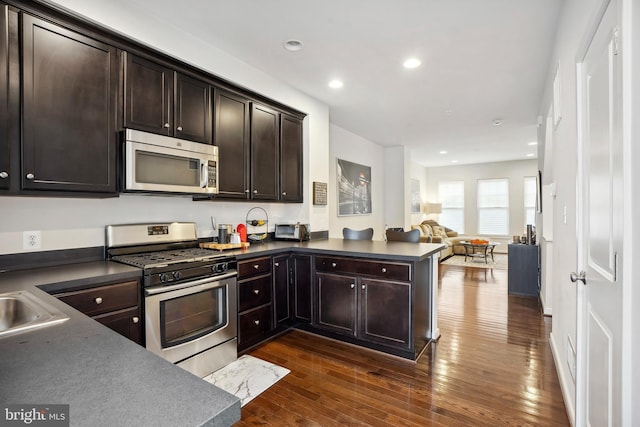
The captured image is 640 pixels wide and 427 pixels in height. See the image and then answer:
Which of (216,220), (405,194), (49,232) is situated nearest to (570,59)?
(216,220)

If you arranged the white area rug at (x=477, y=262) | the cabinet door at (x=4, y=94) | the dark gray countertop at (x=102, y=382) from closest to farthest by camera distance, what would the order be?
1. the dark gray countertop at (x=102, y=382)
2. the cabinet door at (x=4, y=94)
3. the white area rug at (x=477, y=262)

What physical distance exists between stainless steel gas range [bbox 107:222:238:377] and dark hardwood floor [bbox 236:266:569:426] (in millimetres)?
489

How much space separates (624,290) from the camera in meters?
1.06

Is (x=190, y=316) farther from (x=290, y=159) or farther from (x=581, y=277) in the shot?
(x=581, y=277)

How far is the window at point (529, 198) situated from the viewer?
914 centimetres

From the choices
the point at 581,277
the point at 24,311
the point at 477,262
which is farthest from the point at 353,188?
the point at 24,311

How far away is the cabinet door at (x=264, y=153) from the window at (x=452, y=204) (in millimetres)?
8201

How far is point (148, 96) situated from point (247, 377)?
2.22 meters

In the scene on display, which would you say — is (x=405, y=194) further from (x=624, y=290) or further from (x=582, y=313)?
(x=624, y=290)

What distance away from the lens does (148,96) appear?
2439 mm

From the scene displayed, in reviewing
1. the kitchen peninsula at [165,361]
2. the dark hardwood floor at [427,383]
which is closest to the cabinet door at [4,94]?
the kitchen peninsula at [165,361]

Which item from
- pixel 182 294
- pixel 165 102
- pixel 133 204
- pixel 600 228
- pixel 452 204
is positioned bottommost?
pixel 182 294

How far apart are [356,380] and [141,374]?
2017mm

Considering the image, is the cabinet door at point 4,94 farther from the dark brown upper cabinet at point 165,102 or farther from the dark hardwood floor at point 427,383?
the dark hardwood floor at point 427,383
